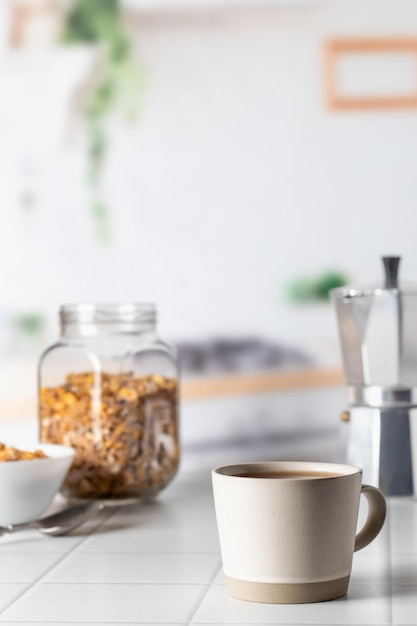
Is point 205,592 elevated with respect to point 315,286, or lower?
lower

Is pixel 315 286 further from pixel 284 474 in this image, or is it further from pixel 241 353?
pixel 284 474

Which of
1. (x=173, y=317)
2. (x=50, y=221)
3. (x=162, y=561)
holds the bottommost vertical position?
(x=162, y=561)

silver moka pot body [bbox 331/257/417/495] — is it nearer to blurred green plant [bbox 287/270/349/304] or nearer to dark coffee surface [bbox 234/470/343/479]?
blurred green plant [bbox 287/270/349/304]

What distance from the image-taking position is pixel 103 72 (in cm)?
163

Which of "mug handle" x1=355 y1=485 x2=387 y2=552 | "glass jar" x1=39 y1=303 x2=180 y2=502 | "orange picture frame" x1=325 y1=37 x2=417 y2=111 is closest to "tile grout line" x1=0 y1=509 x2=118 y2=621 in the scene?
"glass jar" x1=39 y1=303 x2=180 y2=502

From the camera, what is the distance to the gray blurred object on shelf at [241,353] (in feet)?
5.45

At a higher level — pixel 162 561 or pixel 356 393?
pixel 356 393

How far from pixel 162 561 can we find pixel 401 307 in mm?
500

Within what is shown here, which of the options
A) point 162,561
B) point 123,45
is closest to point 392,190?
point 123,45

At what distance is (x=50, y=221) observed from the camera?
165 centimetres

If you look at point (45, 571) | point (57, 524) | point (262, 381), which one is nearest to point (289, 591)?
point (45, 571)

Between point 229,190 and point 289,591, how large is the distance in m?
0.93

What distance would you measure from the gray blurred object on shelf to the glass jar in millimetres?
245

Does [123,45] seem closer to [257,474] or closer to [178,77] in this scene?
[178,77]
